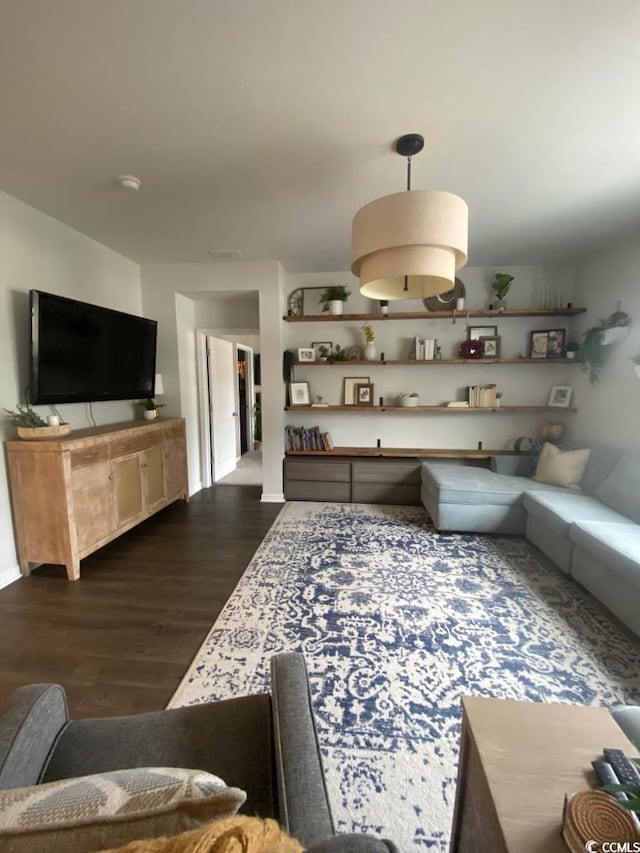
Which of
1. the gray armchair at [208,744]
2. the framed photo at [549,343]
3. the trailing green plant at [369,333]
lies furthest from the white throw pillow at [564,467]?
the gray armchair at [208,744]

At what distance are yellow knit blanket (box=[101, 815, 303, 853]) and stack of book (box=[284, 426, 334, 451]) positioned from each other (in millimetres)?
3839

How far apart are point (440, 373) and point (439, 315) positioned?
0.66 meters

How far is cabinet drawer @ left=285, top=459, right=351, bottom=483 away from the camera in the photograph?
4.05 m

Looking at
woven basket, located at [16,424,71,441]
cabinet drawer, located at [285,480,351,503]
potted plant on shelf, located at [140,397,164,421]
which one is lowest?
cabinet drawer, located at [285,480,351,503]

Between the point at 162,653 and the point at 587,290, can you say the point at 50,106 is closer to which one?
the point at 162,653

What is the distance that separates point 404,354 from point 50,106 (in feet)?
11.4

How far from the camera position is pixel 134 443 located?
3260 millimetres

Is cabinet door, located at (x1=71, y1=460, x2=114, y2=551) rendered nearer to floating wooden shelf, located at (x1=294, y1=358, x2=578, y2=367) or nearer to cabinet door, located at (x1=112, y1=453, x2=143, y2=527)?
cabinet door, located at (x1=112, y1=453, x2=143, y2=527)

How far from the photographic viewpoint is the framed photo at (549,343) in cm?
390

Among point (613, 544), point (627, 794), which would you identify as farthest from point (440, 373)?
point (627, 794)

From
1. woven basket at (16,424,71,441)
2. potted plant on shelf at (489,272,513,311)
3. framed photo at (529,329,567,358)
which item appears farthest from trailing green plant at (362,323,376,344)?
woven basket at (16,424,71,441)

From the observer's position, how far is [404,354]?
4.24 m

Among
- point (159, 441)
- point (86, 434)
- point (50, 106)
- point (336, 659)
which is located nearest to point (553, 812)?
point (336, 659)

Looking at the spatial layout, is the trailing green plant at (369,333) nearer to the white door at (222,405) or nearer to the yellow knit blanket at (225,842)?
the white door at (222,405)
